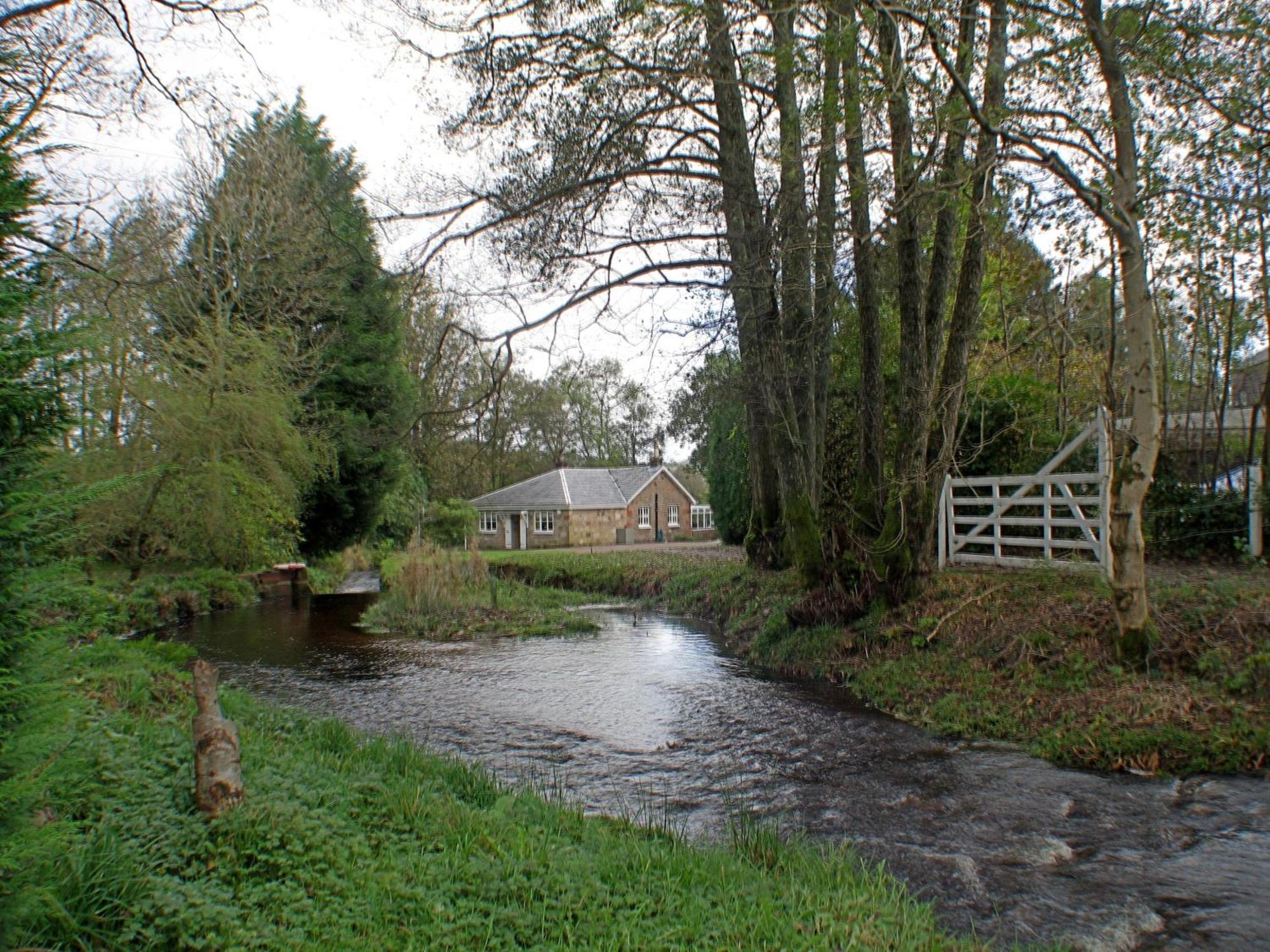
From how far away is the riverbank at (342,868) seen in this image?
10.2 feet

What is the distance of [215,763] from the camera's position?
4.16 metres

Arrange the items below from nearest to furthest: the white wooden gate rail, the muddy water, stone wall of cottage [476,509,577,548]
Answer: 1. the muddy water
2. the white wooden gate rail
3. stone wall of cottage [476,509,577,548]

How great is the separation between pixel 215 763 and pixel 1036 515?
12.7 m

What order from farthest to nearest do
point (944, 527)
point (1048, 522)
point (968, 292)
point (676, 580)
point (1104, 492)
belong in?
1. point (676, 580)
2. point (944, 527)
3. point (1048, 522)
4. point (968, 292)
5. point (1104, 492)

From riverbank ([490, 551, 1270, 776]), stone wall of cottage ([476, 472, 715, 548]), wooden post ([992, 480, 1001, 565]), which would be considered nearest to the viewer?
riverbank ([490, 551, 1270, 776])

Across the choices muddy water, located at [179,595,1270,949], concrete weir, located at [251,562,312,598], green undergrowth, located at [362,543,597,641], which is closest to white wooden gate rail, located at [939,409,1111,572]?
muddy water, located at [179,595,1270,949]

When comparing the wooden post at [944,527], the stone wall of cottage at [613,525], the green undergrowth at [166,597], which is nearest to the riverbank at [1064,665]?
the wooden post at [944,527]

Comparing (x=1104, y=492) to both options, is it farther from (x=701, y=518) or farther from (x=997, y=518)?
(x=701, y=518)

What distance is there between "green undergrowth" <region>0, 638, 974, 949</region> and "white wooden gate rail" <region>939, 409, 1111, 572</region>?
23.2 ft

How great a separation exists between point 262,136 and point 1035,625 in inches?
718

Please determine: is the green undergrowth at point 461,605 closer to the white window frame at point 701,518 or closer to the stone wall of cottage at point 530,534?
the stone wall of cottage at point 530,534

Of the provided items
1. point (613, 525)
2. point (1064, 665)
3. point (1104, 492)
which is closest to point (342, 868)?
point (1064, 665)

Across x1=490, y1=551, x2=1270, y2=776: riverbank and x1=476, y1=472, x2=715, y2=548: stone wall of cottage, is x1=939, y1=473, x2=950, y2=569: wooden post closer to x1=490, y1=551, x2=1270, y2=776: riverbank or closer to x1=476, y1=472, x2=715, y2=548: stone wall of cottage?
x1=490, y1=551, x2=1270, y2=776: riverbank

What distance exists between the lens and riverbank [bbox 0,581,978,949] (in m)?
3.12
